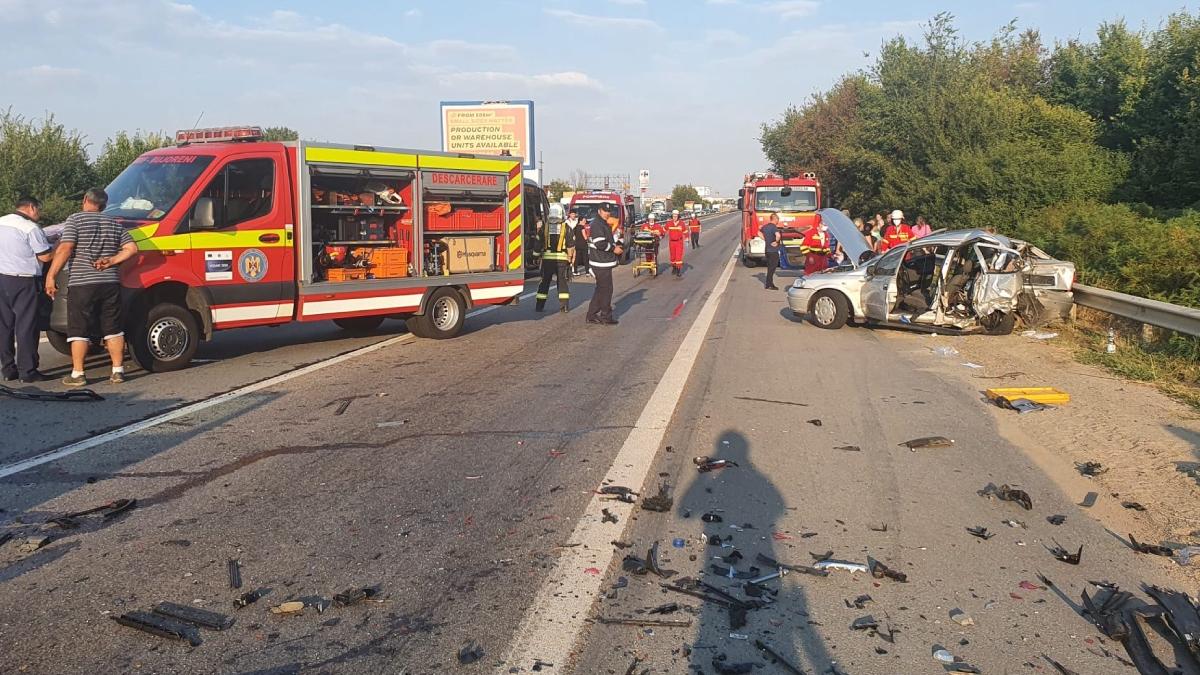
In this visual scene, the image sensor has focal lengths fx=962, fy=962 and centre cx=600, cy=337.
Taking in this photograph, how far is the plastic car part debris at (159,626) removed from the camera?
3.82 meters

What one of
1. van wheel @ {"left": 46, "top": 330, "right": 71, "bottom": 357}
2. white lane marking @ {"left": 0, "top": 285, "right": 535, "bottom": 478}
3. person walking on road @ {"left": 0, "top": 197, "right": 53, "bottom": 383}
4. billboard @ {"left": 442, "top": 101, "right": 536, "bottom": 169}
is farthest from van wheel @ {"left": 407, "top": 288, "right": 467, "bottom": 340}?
billboard @ {"left": 442, "top": 101, "right": 536, "bottom": 169}

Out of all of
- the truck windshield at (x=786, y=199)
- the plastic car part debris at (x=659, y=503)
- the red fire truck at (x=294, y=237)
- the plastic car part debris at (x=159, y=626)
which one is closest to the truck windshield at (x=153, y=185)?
the red fire truck at (x=294, y=237)

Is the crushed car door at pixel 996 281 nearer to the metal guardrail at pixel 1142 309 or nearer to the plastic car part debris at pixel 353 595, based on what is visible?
the metal guardrail at pixel 1142 309

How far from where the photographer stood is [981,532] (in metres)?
5.22

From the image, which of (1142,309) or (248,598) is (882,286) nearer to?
(1142,309)

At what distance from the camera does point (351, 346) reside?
477 inches

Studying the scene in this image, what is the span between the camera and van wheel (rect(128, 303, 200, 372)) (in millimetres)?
9648

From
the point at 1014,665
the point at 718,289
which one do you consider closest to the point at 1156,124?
the point at 718,289

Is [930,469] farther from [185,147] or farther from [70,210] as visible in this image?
[70,210]

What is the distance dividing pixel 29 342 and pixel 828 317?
33.8 feet

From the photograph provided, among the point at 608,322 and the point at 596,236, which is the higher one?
the point at 596,236

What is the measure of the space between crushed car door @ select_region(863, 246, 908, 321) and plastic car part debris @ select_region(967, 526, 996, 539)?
8.62 m

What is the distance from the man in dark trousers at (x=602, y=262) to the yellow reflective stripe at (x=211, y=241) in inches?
193

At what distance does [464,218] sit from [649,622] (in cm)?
1006
